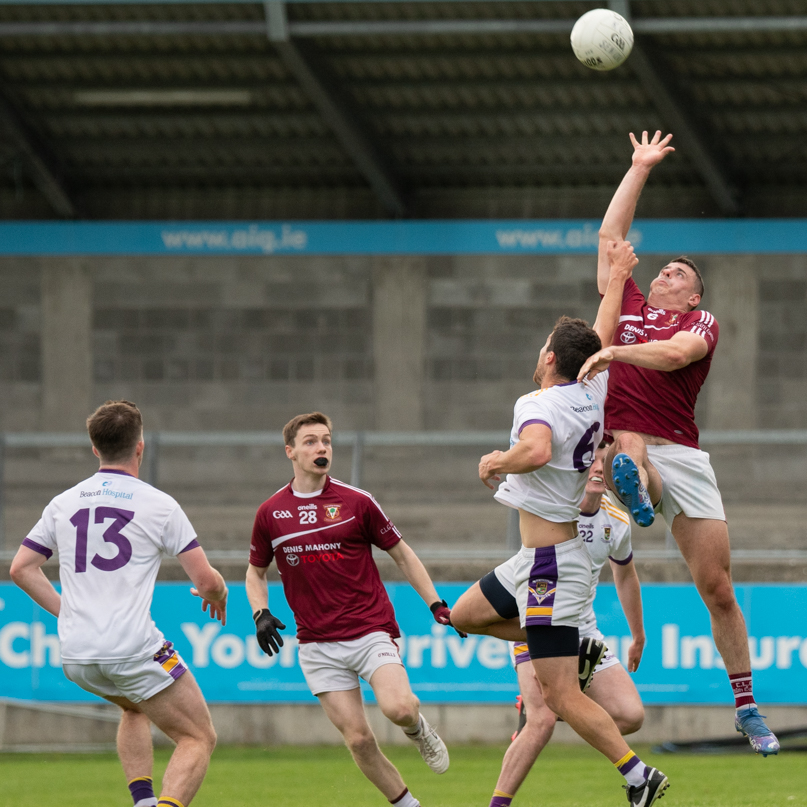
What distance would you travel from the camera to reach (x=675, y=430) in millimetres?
7133

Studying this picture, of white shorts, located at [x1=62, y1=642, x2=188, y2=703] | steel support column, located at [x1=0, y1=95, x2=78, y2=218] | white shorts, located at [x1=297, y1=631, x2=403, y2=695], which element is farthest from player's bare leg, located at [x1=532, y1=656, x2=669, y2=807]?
steel support column, located at [x1=0, y1=95, x2=78, y2=218]

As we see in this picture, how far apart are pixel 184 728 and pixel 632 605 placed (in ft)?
9.72

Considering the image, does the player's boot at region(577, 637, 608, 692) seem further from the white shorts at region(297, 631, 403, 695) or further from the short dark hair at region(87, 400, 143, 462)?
the short dark hair at region(87, 400, 143, 462)

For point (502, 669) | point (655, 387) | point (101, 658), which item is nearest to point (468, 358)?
point (502, 669)

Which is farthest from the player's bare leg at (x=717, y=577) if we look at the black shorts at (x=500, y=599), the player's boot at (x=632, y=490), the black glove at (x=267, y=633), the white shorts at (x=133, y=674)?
the white shorts at (x=133, y=674)

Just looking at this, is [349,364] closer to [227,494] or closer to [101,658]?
[227,494]

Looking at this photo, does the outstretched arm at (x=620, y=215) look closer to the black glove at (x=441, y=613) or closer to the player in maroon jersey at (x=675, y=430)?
the player in maroon jersey at (x=675, y=430)

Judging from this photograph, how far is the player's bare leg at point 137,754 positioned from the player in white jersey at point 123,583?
1.19ft

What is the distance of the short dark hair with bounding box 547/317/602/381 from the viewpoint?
251 inches

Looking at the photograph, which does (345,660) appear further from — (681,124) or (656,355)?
(681,124)

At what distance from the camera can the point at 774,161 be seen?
18297 millimetres

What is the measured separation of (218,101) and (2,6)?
3.17 metres

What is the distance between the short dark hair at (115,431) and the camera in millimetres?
Answer: 6238

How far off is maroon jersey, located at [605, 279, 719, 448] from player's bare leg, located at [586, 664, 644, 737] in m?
1.66
